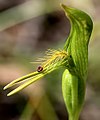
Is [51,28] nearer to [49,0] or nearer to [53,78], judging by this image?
[49,0]

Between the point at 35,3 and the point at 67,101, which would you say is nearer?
the point at 67,101

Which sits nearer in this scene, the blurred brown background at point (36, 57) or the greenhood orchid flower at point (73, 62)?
the greenhood orchid flower at point (73, 62)

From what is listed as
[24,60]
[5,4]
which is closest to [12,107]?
[24,60]

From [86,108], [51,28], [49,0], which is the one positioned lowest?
[86,108]

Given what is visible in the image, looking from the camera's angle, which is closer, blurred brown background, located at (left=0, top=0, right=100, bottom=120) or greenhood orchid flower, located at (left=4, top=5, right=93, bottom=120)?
greenhood orchid flower, located at (left=4, top=5, right=93, bottom=120)
